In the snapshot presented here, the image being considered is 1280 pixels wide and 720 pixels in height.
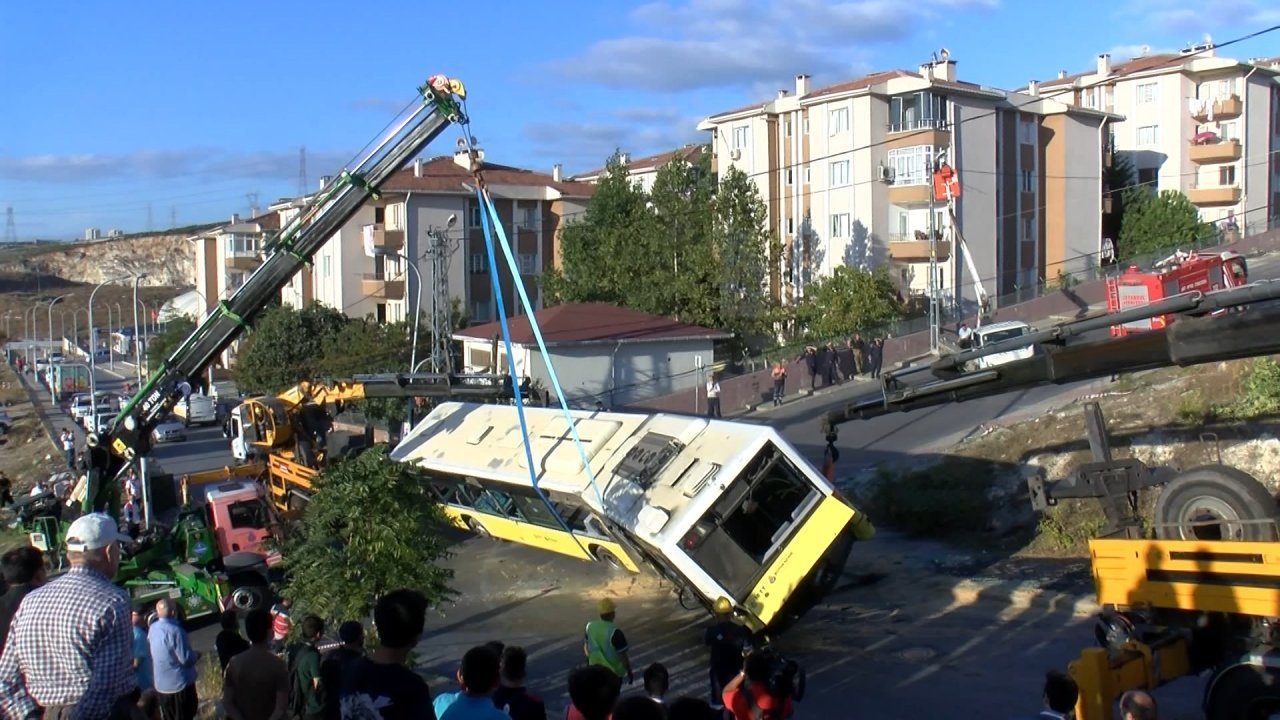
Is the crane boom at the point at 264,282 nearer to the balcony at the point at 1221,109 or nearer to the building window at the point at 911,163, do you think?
the building window at the point at 911,163

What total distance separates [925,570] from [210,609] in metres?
10.5

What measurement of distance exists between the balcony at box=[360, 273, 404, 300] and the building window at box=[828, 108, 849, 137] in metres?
21.1

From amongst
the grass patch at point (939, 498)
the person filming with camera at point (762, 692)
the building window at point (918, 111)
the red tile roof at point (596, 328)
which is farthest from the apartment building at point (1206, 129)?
the person filming with camera at point (762, 692)

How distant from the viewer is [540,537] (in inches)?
641

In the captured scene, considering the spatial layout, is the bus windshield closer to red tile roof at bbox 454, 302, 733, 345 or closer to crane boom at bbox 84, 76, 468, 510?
crane boom at bbox 84, 76, 468, 510

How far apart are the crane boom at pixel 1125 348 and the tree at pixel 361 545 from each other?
5.50m

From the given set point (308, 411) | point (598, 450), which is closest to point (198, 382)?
point (308, 411)

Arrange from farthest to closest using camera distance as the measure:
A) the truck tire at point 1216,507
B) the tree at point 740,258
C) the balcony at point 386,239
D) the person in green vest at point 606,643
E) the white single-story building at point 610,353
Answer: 1. the balcony at point 386,239
2. the tree at point 740,258
3. the white single-story building at point 610,353
4. the person in green vest at point 606,643
5. the truck tire at point 1216,507

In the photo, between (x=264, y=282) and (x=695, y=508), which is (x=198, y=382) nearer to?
(x=264, y=282)

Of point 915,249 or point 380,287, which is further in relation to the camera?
point 380,287

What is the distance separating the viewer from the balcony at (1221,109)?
64.0 meters

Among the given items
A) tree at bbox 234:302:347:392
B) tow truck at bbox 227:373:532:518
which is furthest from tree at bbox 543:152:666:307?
tow truck at bbox 227:373:532:518

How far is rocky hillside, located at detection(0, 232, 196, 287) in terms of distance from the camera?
17412cm

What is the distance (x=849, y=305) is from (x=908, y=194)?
8957 millimetres
